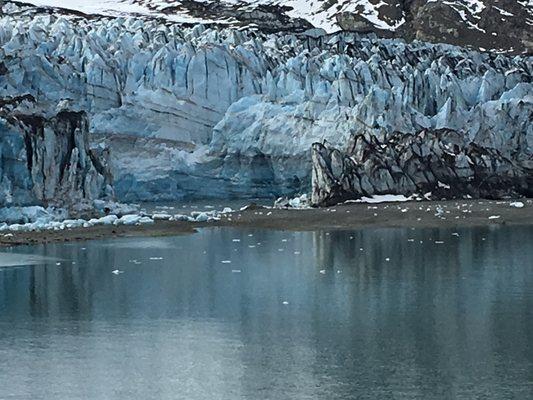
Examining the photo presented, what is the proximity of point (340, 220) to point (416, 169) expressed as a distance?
568cm

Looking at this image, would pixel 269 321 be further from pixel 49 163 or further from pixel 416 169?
pixel 416 169

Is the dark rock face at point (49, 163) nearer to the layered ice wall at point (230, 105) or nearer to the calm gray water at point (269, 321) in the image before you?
the calm gray water at point (269, 321)

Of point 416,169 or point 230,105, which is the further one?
point 230,105

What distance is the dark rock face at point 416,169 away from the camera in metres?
30.0

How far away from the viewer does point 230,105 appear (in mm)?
36688

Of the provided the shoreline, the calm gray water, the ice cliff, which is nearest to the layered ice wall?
the shoreline

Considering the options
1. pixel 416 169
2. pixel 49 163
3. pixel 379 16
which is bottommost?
pixel 416 169

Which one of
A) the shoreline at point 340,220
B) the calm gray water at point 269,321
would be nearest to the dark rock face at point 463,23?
the shoreline at point 340,220

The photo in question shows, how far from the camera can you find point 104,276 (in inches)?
683

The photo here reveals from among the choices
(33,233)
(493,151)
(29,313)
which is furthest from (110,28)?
(29,313)

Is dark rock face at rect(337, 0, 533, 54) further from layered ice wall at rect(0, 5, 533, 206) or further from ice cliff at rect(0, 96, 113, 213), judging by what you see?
ice cliff at rect(0, 96, 113, 213)

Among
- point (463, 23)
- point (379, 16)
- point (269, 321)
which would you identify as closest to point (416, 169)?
point (269, 321)

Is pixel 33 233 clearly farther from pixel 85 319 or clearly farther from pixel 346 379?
pixel 346 379

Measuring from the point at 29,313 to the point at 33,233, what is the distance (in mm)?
9356
